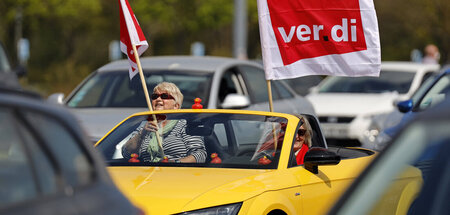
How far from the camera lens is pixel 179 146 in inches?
264

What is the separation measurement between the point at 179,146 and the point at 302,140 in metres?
0.93

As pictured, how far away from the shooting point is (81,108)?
10.5 m

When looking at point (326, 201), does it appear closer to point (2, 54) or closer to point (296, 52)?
point (296, 52)

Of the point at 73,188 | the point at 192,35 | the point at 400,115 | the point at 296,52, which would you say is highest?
the point at 73,188

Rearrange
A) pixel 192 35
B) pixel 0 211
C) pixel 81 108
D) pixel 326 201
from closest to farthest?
1. pixel 0 211
2. pixel 326 201
3. pixel 81 108
4. pixel 192 35

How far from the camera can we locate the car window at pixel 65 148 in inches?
132

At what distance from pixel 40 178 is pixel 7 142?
0.18m

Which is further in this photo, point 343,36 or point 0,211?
point 343,36

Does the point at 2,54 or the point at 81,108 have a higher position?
the point at 2,54

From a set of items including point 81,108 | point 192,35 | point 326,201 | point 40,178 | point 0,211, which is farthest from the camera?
point 192,35

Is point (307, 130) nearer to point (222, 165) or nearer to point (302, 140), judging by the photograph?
point (302, 140)

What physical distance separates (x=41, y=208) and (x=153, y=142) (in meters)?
3.58

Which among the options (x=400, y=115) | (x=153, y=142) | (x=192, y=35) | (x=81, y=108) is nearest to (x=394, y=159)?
(x=153, y=142)

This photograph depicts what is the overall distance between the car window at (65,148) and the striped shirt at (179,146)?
3.03m
